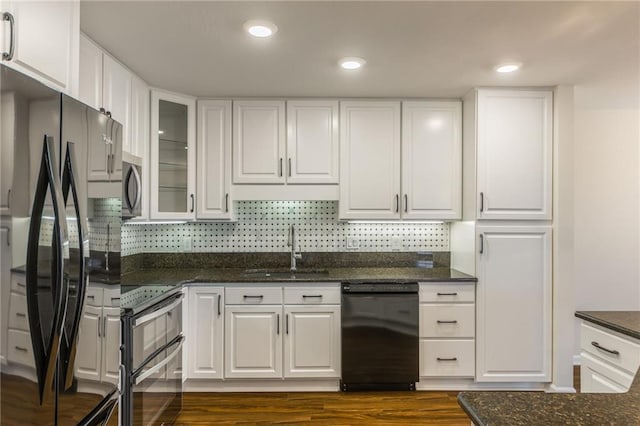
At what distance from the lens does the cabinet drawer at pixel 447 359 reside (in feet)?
10.1

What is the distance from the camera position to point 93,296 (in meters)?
1.46

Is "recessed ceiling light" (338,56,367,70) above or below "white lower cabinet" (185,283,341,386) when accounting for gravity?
above

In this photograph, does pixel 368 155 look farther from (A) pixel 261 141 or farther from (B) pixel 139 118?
(B) pixel 139 118

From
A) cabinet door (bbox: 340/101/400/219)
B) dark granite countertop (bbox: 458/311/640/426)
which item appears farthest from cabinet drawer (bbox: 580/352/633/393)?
cabinet door (bbox: 340/101/400/219)

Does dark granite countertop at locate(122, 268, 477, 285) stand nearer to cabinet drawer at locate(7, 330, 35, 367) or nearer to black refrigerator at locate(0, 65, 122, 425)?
black refrigerator at locate(0, 65, 122, 425)

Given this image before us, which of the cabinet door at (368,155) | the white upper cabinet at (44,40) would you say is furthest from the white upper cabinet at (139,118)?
the cabinet door at (368,155)

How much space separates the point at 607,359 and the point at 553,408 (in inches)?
39.3

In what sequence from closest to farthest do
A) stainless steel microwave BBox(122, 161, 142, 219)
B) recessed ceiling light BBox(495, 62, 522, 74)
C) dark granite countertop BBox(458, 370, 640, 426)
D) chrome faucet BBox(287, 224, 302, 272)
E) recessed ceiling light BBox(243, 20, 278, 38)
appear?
dark granite countertop BBox(458, 370, 640, 426)
recessed ceiling light BBox(243, 20, 278, 38)
stainless steel microwave BBox(122, 161, 142, 219)
recessed ceiling light BBox(495, 62, 522, 74)
chrome faucet BBox(287, 224, 302, 272)

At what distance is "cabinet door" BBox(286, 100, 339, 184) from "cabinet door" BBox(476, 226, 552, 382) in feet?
4.63

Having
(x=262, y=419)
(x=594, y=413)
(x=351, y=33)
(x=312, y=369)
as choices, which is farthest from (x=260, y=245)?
(x=594, y=413)

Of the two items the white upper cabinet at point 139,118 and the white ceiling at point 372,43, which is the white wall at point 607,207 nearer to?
the white ceiling at point 372,43

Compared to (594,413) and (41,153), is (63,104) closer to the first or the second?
(41,153)

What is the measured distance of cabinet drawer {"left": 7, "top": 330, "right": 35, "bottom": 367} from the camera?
3.52 ft

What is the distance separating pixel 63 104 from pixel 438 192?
2.79m
